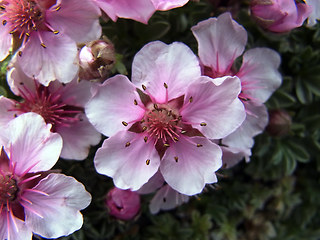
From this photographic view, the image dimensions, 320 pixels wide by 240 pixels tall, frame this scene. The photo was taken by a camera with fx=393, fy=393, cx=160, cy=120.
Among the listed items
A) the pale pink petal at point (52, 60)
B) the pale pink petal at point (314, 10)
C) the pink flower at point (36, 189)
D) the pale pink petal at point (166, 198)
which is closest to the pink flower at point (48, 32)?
the pale pink petal at point (52, 60)

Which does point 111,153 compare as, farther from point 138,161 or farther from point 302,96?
point 302,96

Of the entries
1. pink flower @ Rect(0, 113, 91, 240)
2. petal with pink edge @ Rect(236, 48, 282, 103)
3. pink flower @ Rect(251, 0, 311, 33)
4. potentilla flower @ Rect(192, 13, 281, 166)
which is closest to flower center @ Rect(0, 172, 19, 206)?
pink flower @ Rect(0, 113, 91, 240)

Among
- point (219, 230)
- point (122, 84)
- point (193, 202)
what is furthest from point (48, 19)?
point (219, 230)

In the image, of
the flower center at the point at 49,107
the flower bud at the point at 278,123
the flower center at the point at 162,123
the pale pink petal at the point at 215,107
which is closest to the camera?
the pale pink petal at the point at 215,107

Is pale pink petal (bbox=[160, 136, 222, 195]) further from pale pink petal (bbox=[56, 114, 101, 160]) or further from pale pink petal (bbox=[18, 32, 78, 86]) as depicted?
pale pink petal (bbox=[18, 32, 78, 86])

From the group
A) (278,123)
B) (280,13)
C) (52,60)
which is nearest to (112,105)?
(52,60)

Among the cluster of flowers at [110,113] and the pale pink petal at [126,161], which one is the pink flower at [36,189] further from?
the pale pink petal at [126,161]
